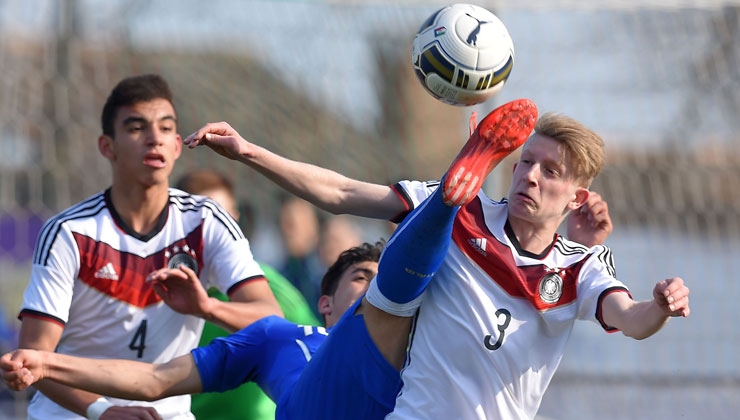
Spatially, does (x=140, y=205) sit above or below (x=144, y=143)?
below

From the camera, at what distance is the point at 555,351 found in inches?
165

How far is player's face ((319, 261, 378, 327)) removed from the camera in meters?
5.18

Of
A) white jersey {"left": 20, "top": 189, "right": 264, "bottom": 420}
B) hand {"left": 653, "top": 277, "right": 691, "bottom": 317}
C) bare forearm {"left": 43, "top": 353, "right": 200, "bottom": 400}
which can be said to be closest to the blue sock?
hand {"left": 653, "top": 277, "right": 691, "bottom": 317}

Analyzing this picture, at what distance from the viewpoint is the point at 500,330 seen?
4086mm

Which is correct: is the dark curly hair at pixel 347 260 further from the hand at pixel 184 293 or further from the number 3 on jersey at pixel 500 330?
the number 3 on jersey at pixel 500 330

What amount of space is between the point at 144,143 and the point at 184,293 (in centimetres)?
89

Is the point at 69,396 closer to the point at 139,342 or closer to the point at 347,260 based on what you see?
the point at 139,342

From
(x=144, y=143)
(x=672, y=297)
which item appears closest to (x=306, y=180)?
(x=672, y=297)

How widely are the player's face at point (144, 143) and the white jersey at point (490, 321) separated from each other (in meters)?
1.65

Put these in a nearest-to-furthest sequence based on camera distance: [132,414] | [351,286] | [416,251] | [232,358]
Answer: [416,251]
[132,414]
[232,358]
[351,286]

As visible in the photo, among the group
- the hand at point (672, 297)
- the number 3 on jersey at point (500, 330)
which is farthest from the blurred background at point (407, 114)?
the hand at point (672, 297)

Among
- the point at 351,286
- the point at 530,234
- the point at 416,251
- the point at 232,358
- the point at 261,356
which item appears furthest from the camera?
the point at 351,286

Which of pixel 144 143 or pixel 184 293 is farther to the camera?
pixel 144 143

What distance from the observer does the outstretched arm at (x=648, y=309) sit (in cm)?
363
